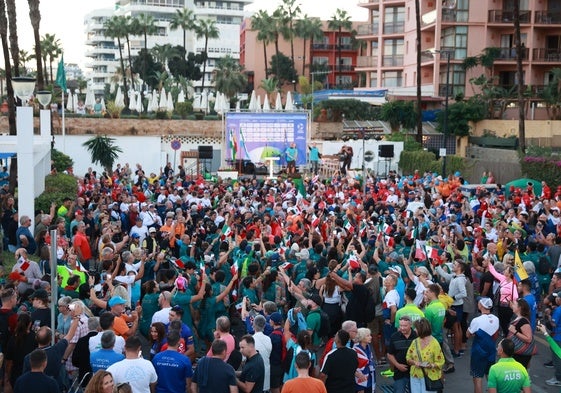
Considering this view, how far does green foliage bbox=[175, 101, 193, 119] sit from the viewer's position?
55.5 metres

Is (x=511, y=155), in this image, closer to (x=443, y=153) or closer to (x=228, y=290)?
(x=443, y=153)

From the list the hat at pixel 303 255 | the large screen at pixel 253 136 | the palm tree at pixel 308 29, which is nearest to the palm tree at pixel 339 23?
the palm tree at pixel 308 29

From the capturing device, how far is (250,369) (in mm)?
8156

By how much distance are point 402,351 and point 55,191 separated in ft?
51.8

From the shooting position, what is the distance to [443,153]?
3169 centimetres

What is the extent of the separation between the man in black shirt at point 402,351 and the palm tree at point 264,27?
248 ft


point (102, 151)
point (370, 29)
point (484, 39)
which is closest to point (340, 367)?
point (102, 151)

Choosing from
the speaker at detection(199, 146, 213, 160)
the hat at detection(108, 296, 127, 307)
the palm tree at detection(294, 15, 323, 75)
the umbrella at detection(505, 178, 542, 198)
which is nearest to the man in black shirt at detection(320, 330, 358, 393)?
the hat at detection(108, 296, 127, 307)

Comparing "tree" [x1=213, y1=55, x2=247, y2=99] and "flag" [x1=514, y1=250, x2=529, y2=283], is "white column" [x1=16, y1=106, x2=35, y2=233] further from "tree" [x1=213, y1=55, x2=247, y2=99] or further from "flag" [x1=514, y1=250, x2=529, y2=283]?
"tree" [x1=213, y1=55, x2=247, y2=99]

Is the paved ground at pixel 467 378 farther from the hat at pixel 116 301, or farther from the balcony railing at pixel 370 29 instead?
the balcony railing at pixel 370 29

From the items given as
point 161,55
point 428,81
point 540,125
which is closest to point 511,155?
point 540,125

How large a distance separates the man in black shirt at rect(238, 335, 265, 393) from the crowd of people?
17 mm

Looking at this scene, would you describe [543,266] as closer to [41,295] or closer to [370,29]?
[41,295]

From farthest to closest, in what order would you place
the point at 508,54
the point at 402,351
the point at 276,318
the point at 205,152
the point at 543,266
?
the point at 508,54, the point at 205,152, the point at 543,266, the point at 276,318, the point at 402,351
